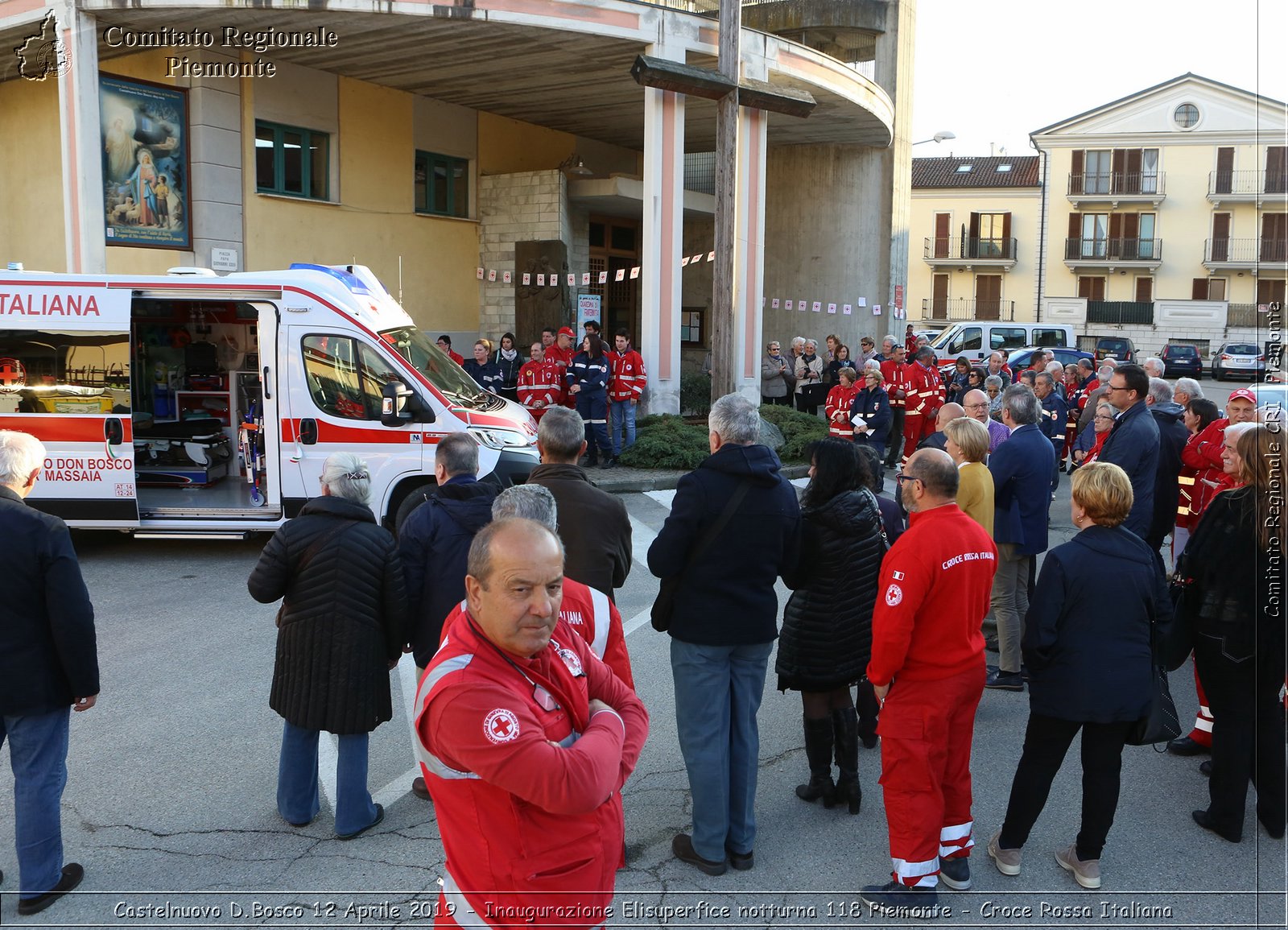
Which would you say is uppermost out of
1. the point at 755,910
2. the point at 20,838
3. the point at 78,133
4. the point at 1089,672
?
the point at 78,133

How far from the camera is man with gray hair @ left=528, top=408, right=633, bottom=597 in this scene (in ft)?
15.1

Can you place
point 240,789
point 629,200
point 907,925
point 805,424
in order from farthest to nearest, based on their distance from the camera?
point 629,200, point 805,424, point 240,789, point 907,925

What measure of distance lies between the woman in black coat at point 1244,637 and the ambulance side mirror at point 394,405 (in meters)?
6.71

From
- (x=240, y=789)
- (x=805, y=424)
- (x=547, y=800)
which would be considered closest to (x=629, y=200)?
(x=805, y=424)

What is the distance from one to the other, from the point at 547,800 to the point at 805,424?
1467cm

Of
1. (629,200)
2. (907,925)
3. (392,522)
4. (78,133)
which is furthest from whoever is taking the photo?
(629,200)

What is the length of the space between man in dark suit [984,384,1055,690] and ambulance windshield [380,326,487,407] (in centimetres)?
530

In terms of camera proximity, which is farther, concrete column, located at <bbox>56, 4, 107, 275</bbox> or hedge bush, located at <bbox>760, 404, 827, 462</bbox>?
hedge bush, located at <bbox>760, 404, 827, 462</bbox>

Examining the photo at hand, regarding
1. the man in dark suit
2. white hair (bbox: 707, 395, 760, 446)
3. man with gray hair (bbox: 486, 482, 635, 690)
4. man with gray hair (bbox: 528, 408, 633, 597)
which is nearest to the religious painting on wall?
man with gray hair (bbox: 528, 408, 633, 597)

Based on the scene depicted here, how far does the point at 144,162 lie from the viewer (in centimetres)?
1541

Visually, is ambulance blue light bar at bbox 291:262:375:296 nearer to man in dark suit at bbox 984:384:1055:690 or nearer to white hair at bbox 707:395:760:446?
man in dark suit at bbox 984:384:1055:690

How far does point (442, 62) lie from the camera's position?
16672 millimetres

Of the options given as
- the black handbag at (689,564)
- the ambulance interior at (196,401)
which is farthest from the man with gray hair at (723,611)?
the ambulance interior at (196,401)

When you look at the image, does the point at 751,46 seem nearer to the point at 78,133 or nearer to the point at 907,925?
the point at 78,133
